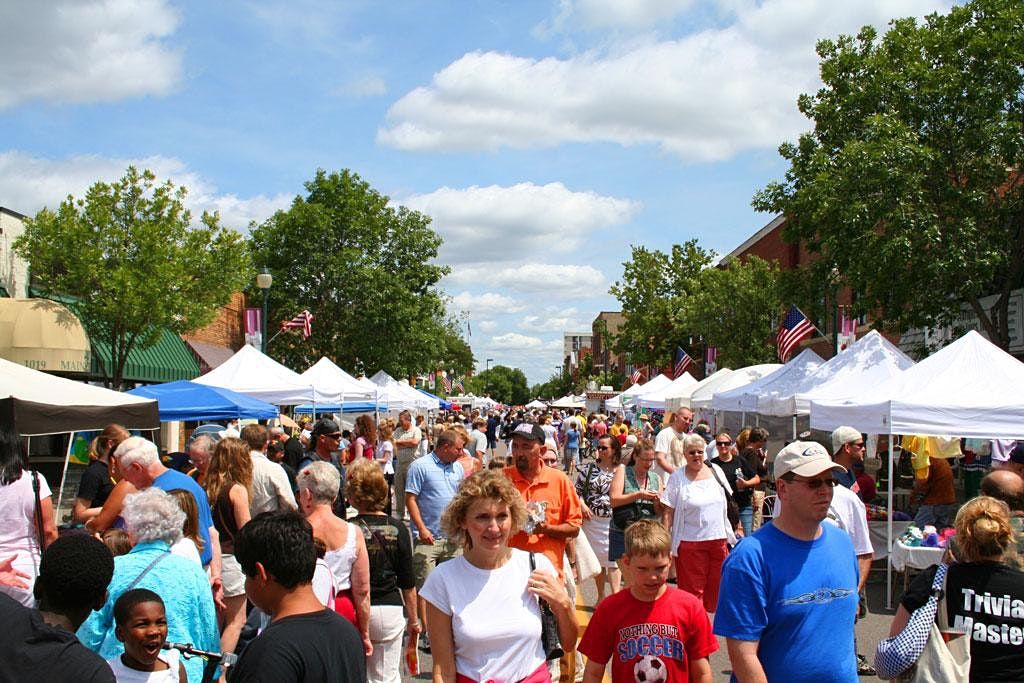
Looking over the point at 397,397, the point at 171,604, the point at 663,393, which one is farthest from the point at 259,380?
the point at 663,393

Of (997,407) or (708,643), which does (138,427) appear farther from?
(997,407)

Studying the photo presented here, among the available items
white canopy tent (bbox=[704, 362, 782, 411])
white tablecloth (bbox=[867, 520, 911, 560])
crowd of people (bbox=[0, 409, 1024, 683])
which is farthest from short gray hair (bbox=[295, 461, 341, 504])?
white canopy tent (bbox=[704, 362, 782, 411])

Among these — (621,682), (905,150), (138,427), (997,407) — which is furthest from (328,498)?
(905,150)

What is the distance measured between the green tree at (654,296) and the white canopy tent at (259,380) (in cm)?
3569

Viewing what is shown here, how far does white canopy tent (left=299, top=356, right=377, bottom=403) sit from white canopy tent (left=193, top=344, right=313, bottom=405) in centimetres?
58

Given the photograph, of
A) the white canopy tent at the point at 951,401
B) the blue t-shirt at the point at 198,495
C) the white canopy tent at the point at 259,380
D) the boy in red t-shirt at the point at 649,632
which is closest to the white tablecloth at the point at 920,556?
the white canopy tent at the point at 951,401

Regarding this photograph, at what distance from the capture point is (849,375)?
1480 cm

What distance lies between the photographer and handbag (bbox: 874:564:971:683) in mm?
4059

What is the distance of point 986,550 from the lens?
4117mm

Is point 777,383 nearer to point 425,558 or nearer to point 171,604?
point 425,558

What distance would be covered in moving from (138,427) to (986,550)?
8524 millimetres

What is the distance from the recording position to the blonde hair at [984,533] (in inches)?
161

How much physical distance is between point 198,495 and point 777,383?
1452 cm

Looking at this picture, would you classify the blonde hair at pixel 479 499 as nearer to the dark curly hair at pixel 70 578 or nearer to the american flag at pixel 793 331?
the dark curly hair at pixel 70 578
